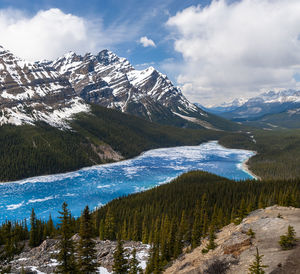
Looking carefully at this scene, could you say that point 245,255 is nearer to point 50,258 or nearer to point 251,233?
point 251,233

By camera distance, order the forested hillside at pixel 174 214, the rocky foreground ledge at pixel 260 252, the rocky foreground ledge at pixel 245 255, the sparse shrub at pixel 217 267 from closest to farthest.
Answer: the rocky foreground ledge at pixel 260 252, the rocky foreground ledge at pixel 245 255, the sparse shrub at pixel 217 267, the forested hillside at pixel 174 214

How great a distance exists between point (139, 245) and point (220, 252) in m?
37.5

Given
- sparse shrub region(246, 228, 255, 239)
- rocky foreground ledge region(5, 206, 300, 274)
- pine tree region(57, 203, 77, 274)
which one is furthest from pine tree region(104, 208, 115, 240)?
sparse shrub region(246, 228, 255, 239)

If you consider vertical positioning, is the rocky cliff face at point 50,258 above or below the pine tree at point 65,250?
below

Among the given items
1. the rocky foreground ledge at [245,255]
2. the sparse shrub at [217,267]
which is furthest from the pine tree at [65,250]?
the sparse shrub at [217,267]

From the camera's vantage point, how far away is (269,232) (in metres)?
36.6

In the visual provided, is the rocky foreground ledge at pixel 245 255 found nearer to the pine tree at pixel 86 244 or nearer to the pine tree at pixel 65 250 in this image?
the pine tree at pixel 65 250

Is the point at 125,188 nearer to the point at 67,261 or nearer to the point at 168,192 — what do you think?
the point at 168,192

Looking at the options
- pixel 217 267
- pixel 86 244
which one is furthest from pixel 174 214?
pixel 86 244

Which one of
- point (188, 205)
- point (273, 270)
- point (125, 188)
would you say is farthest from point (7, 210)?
point (273, 270)

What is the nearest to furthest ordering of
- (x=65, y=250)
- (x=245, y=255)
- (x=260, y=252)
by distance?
(x=65, y=250) → (x=260, y=252) → (x=245, y=255)

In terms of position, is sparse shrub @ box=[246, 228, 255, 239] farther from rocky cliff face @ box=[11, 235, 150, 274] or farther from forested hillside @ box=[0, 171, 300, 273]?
rocky cliff face @ box=[11, 235, 150, 274]

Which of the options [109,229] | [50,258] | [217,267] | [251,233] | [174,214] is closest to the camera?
[217,267]

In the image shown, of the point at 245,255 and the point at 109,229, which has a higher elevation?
the point at 245,255
